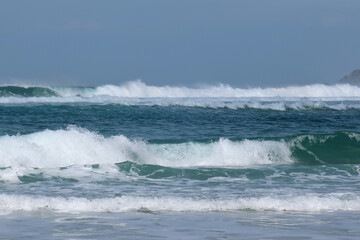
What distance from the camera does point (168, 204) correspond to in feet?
33.7

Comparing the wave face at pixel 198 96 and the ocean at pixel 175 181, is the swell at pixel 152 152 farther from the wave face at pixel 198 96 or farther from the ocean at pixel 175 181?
the wave face at pixel 198 96

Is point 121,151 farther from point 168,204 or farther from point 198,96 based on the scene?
point 198,96

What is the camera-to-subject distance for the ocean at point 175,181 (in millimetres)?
8711

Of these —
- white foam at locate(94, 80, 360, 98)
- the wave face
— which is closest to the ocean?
the wave face

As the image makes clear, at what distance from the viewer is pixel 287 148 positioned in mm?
18797

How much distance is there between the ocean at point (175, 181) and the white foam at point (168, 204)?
14 millimetres

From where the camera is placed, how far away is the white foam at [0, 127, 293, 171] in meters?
16.0

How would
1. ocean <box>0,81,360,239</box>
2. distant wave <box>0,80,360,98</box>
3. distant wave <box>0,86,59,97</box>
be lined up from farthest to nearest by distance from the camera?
distant wave <box>0,80,360,98</box>
distant wave <box>0,86,59,97</box>
ocean <box>0,81,360,239</box>

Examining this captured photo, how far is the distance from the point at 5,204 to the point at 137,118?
1749 centimetres

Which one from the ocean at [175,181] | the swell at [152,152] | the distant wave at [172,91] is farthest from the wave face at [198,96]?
the swell at [152,152]

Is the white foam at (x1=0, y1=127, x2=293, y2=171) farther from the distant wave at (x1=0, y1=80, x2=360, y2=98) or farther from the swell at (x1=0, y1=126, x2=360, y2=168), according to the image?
the distant wave at (x1=0, y1=80, x2=360, y2=98)

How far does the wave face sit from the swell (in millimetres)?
17868

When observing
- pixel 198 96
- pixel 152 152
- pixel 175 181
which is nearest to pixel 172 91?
pixel 198 96

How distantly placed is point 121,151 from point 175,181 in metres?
4.01
